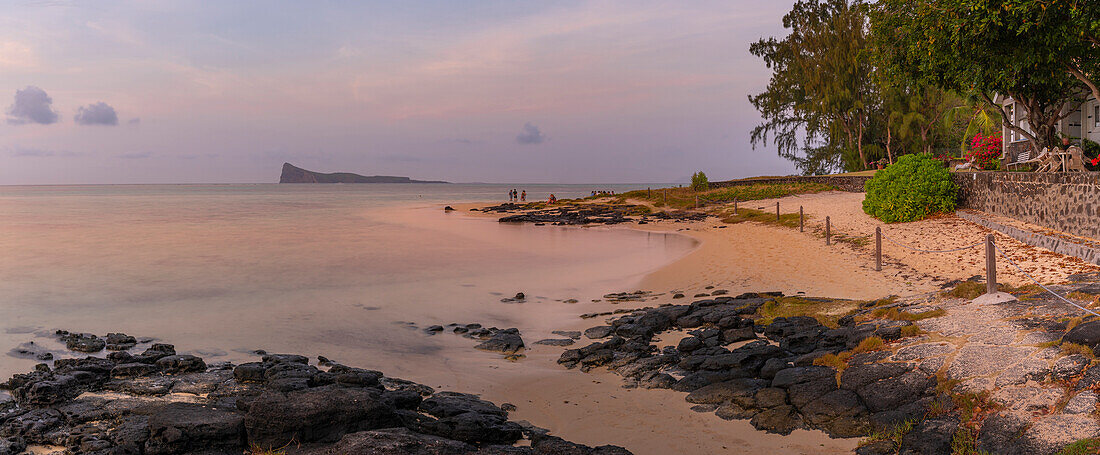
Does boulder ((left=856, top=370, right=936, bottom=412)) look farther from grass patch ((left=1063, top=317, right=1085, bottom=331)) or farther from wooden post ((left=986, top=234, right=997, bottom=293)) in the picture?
wooden post ((left=986, top=234, right=997, bottom=293))

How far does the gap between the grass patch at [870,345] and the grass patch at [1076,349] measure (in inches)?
75.6

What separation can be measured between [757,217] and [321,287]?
70.3ft

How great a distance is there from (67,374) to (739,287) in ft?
42.2

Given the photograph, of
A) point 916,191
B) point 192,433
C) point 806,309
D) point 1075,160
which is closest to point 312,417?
point 192,433

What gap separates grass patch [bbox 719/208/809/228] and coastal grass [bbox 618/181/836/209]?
15.3 feet

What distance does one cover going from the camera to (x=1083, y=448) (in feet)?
16.8

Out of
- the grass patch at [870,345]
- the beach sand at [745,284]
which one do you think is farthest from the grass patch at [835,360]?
the beach sand at [745,284]

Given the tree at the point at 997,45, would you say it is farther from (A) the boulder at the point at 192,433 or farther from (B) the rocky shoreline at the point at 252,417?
(A) the boulder at the point at 192,433

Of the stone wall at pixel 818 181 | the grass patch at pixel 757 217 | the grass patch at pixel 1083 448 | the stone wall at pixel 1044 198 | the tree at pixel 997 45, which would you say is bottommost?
the grass patch at pixel 1083 448

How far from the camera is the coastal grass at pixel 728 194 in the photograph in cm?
3991

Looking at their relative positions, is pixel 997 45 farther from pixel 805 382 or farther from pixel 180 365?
pixel 180 365

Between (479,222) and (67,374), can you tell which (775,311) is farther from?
(479,222)

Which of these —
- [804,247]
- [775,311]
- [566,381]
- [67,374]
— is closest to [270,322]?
[67,374]

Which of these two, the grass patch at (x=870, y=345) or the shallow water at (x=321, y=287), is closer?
the grass patch at (x=870, y=345)
